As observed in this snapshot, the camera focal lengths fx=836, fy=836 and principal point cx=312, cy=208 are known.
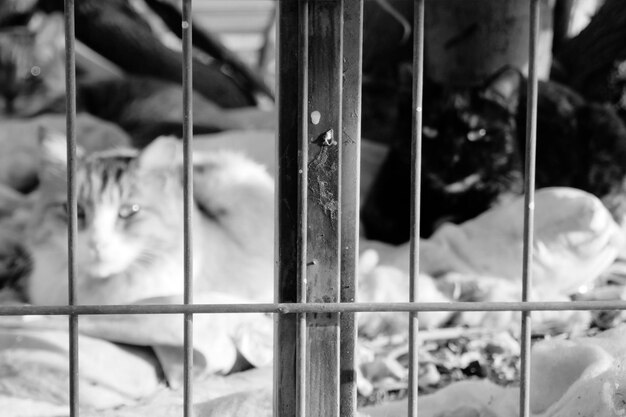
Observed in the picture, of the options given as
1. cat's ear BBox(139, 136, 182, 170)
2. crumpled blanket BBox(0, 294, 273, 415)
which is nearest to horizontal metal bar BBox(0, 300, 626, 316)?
crumpled blanket BBox(0, 294, 273, 415)

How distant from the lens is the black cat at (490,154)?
263cm

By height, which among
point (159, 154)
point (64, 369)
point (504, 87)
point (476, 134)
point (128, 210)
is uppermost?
point (504, 87)

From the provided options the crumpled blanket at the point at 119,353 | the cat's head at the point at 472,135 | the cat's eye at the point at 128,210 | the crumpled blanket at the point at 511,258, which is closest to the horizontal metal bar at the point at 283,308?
the crumpled blanket at the point at 119,353

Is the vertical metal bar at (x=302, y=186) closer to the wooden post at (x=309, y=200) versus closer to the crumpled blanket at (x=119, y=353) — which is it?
the wooden post at (x=309, y=200)

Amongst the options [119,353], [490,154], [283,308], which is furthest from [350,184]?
[490,154]

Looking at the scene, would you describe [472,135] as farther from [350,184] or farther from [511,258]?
[350,184]

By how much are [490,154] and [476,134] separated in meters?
0.08

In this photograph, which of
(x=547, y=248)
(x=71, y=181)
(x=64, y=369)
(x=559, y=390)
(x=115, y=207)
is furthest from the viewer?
(x=547, y=248)

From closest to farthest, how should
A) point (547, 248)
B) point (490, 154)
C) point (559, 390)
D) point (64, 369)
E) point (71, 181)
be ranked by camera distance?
point (71, 181), point (559, 390), point (64, 369), point (547, 248), point (490, 154)

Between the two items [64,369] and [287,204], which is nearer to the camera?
[287,204]

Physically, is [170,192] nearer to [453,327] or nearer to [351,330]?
[453,327]

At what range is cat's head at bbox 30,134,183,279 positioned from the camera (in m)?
1.92

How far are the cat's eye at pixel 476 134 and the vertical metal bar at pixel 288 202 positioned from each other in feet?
5.83

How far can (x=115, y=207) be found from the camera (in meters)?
1.97
